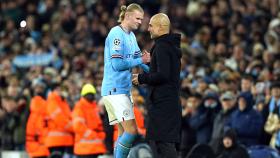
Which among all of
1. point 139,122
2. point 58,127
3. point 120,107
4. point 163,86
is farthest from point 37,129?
point 163,86

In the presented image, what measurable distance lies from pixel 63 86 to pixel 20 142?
5.27 feet

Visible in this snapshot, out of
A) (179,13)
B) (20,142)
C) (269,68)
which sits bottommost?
(20,142)

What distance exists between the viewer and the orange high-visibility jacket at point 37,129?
775 inches

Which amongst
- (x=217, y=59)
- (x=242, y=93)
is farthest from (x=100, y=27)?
(x=242, y=93)

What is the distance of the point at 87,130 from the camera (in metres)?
18.0

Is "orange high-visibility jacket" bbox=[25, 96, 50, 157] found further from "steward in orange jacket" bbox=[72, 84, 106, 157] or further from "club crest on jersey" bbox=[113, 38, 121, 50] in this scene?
"club crest on jersey" bbox=[113, 38, 121, 50]

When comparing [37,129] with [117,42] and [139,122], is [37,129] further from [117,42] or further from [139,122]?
[117,42]

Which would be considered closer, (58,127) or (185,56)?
(58,127)

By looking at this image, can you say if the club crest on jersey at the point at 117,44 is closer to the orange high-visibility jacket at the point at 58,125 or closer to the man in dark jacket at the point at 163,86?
the man in dark jacket at the point at 163,86

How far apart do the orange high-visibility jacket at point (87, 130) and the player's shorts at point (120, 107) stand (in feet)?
15.3

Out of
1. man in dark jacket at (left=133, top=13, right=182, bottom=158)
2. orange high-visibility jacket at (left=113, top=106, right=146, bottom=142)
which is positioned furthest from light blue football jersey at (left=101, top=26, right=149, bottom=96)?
orange high-visibility jacket at (left=113, top=106, right=146, bottom=142)

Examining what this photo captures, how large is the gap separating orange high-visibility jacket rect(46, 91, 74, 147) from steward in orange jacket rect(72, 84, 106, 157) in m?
1.09

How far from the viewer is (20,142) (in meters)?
21.2

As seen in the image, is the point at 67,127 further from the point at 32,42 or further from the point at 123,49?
the point at 32,42
